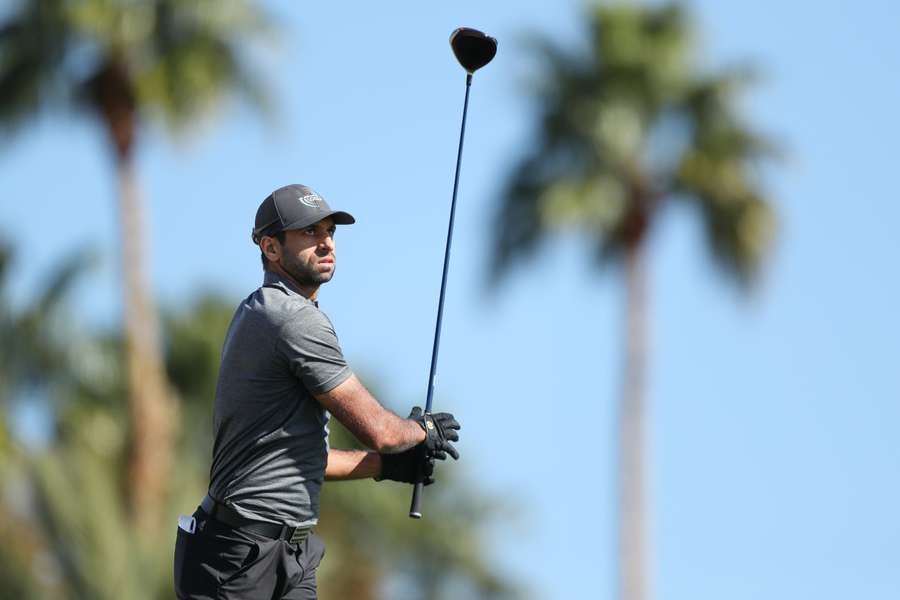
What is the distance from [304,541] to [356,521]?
26.0 meters

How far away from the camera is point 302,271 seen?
24.6ft

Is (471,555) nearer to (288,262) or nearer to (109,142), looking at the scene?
(109,142)

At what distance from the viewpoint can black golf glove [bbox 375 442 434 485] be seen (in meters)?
7.70

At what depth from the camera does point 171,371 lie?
1256 inches

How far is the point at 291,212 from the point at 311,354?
23.1 inches

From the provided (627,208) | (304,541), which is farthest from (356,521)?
(304,541)

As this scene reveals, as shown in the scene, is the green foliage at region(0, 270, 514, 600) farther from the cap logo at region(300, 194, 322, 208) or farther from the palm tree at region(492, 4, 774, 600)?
the cap logo at region(300, 194, 322, 208)

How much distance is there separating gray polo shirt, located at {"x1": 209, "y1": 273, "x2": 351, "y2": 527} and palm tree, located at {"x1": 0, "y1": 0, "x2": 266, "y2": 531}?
22.0 m

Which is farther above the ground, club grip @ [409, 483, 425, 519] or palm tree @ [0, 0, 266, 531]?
palm tree @ [0, 0, 266, 531]

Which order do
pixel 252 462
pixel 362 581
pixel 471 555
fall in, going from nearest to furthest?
pixel 252 462 < pixel 362 581 < pixel 471 555

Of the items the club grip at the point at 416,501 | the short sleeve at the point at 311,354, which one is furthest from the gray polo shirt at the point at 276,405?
the club grip at the point at 416,501

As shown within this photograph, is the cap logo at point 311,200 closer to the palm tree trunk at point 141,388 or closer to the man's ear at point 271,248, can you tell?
the man's ear at point 271,248

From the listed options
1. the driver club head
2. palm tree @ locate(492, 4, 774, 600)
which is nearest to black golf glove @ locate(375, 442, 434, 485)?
the driver club head

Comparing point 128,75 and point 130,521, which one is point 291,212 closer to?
point 130,521
